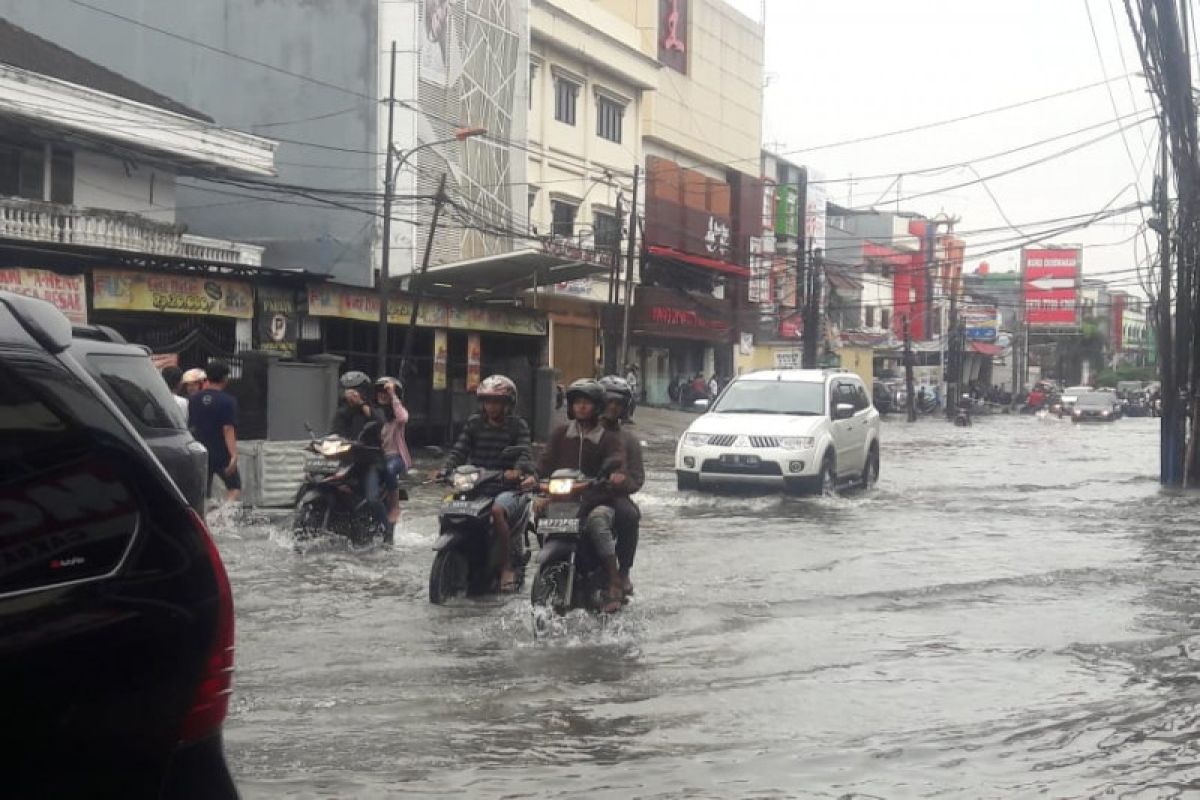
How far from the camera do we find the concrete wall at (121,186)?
76.2 ft

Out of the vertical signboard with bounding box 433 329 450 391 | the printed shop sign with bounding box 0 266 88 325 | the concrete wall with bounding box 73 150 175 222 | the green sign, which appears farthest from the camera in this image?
the green sign

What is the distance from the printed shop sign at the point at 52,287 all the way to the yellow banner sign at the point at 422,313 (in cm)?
503

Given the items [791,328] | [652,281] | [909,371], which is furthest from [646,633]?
[791,328]

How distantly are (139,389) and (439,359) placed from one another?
1845 cm

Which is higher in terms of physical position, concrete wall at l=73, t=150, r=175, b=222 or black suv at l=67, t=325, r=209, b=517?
concrete wall at l=73, t=150, r=175, b=222

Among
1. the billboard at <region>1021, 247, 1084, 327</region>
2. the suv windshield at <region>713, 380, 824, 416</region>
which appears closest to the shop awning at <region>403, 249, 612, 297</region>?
the suv windshield at <region>713, 380, 824, 416</region>

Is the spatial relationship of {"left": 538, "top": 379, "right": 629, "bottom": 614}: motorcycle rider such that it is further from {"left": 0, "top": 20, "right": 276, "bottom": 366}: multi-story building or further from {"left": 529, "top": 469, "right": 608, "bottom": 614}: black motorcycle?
{"left": 0, "top": 20, "right": 276, "bottom": 366}: multi-story building

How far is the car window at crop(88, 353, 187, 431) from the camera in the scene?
28.1 feet

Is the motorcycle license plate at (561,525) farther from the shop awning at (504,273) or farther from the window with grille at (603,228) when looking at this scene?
the window with grille at (603,228)

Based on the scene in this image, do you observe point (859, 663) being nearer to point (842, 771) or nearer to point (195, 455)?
point (842, 771)

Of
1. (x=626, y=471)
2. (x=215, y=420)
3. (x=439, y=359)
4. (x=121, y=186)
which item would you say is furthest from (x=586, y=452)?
(x=439, y=359)

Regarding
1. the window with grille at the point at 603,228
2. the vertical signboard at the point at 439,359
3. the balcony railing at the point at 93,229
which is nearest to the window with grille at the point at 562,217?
the window with grille at the point at 603,228

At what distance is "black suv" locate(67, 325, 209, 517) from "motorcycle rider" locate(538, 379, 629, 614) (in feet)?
7.43

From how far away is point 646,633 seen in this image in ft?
29.2
